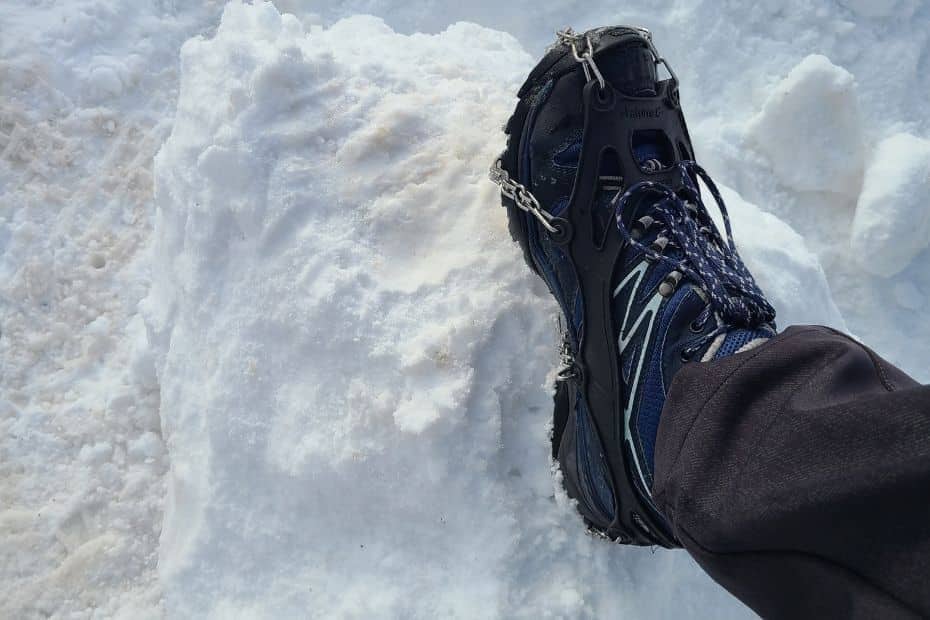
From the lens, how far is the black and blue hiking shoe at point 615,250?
3.74ft

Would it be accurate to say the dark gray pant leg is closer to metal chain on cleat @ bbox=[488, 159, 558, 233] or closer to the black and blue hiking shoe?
the black and blue hiking shoe

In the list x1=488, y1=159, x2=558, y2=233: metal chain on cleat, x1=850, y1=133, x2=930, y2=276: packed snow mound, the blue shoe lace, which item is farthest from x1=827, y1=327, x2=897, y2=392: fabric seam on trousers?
x1=850, y1=133, x2=930, y2=276: packed snow mound

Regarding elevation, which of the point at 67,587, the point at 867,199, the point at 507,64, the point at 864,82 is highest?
the point at 864,82

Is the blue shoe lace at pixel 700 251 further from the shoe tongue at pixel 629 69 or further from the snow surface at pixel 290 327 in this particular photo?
the snow surface at pixel 290 327

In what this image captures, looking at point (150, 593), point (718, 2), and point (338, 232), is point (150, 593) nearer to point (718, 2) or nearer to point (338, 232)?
point (338, 232)

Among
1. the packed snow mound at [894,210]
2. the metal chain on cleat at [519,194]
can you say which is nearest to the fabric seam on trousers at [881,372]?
the metal chain on cleat at [519,194]

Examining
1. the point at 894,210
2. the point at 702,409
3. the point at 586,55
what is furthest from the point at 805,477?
the point at 894,210

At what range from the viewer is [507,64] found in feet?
6.34

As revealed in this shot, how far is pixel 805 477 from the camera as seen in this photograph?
714 millimetres

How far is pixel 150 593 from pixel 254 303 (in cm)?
72

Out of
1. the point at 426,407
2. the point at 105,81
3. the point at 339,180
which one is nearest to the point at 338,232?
the point at 339,180

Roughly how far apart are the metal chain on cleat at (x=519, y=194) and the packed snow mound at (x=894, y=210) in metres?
1.46

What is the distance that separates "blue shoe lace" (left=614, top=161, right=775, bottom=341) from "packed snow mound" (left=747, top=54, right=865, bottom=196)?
113 centimetres

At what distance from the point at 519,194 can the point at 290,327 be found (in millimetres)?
567
